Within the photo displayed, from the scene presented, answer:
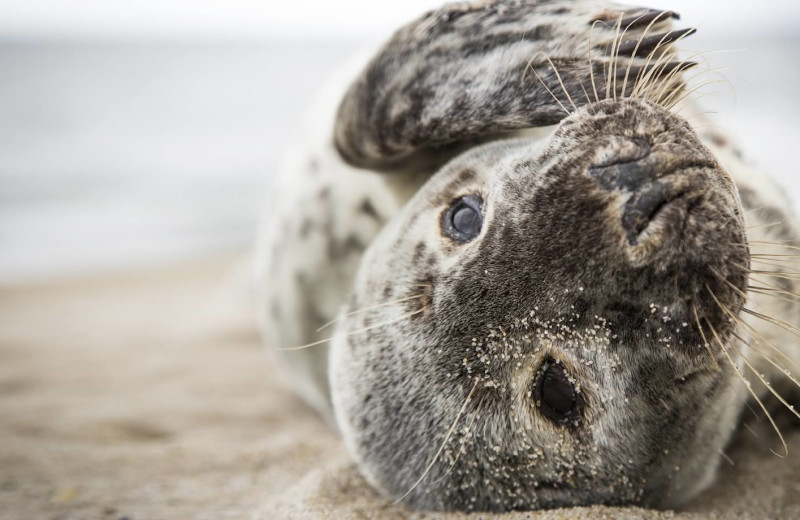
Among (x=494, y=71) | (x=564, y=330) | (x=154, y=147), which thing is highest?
(x=154, y=147)

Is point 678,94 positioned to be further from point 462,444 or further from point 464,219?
point 462,444

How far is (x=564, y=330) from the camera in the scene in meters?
1.63

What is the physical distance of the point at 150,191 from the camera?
900cm

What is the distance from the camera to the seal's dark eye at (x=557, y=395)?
1691 millimetres

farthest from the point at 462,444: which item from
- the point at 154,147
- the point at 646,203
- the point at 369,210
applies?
the point at 154,147

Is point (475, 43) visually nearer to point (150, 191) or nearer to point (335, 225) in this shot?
point (335, 225)

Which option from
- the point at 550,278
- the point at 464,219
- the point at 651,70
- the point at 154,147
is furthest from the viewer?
the point at 154,147

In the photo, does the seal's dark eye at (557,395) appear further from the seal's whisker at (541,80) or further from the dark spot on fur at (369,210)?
the dark spot on fur at (369,210)

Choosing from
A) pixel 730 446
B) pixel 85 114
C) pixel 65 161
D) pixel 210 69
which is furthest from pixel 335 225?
pixel 210 69

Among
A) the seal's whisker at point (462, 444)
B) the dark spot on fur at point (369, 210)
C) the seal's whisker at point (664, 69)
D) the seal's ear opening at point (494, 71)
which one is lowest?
the seal's whisker at point (462, 444)

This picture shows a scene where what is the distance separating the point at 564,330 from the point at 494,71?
83 centimetres

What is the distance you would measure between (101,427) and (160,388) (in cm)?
54

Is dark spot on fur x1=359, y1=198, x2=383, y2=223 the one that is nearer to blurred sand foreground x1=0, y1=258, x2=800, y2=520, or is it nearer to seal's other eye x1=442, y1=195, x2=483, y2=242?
seal's other eye x1=442, y1=195, x2=483, y2=242

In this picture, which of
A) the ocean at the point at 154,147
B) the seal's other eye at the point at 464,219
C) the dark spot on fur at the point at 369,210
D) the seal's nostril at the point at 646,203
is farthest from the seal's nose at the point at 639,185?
the dark spot on fur at the point at 369,210
